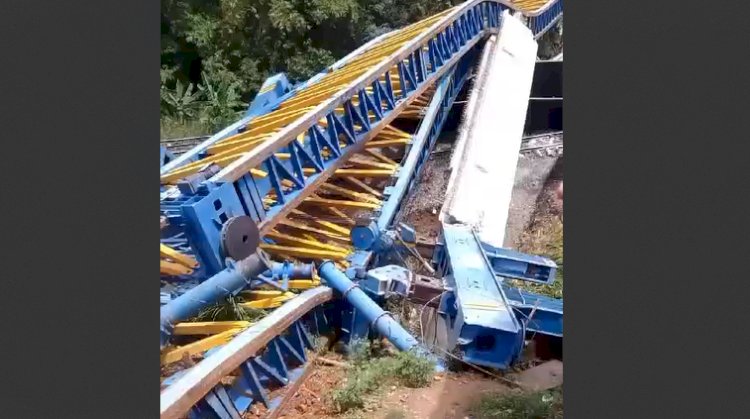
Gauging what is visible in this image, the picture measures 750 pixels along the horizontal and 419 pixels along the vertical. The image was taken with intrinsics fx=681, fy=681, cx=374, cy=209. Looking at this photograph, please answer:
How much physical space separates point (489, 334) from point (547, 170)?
1.37m

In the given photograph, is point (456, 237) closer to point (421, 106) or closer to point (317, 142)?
point (317, 142)

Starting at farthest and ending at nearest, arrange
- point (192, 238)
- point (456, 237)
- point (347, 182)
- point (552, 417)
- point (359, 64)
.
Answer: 1. point (359, 64)
2. point (347, 182)
3. point (456, 237)
4. point (552, 417)
5. point (192, 238)

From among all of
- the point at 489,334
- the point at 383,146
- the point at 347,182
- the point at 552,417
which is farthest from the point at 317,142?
the point at 552,417

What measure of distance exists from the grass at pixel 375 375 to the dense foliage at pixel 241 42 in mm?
1598

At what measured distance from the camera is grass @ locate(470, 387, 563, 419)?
3.58 metres

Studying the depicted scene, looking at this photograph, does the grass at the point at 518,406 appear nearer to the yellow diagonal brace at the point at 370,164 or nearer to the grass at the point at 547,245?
the grass at the point at 547,245

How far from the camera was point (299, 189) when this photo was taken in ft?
14.6

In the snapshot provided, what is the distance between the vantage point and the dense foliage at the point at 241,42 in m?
3.51

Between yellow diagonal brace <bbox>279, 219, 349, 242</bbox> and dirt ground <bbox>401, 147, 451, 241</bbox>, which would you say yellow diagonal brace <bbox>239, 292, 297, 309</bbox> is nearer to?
yellow diagonal brace <bbox>279, 219, 349, 242</bbox>

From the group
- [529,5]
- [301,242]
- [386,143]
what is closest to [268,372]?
[301,242]

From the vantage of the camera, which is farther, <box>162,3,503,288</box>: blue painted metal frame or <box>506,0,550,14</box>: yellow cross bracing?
<box>506,0,550,14</box>: yellow cross bracing

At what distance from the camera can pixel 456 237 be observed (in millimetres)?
4168

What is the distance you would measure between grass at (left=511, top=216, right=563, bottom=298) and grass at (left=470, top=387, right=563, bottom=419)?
0.59 metres

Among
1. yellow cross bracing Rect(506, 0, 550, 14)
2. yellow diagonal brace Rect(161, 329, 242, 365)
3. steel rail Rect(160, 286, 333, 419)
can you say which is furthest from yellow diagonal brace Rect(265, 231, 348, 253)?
yellow cross bracing Rect(506, 0, 550, 14)
